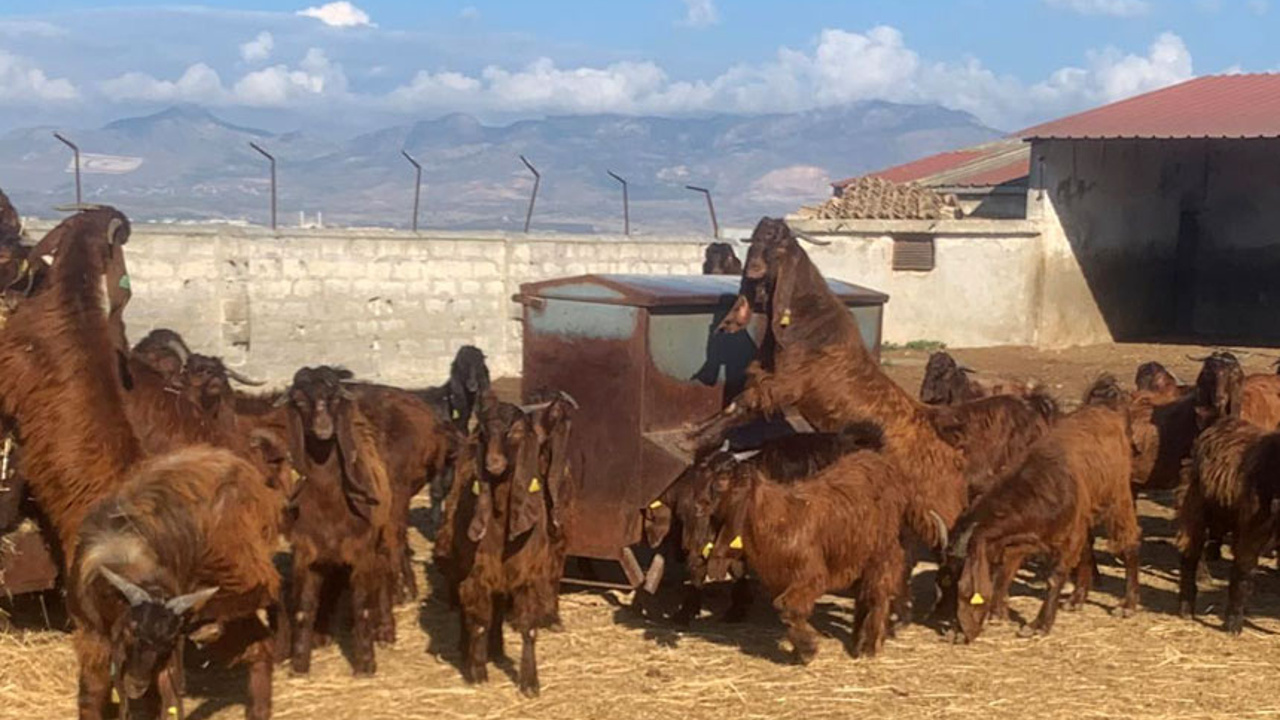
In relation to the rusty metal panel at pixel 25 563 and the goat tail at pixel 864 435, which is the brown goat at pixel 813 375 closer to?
the goat tail at pixel 864 435

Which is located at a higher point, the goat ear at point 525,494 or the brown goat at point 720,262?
the brown goat at point 720,262

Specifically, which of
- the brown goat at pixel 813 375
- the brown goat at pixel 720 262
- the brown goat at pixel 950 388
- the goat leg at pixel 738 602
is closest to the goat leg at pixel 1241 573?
the brown goat at pixel 813 375

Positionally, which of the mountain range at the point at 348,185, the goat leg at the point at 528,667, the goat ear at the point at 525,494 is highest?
the mountain range at the point at 348,185

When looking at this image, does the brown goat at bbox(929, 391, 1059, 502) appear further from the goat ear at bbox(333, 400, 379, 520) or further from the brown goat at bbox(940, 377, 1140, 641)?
the goat ear at bbox(333, 400, 379, 520)

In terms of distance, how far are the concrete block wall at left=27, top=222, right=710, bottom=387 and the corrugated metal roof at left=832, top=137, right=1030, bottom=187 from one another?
10.5 m

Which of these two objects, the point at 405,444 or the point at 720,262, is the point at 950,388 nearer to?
the point at 720,262

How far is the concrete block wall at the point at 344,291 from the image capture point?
56.4 feet

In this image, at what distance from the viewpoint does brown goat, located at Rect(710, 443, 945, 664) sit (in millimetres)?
8453

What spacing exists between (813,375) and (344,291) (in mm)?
10314

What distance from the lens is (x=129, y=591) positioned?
6207mm

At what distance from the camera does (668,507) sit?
29.3 feet

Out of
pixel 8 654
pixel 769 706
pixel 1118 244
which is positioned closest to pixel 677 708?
pixel 769 706

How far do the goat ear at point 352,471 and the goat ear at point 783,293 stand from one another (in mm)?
2852

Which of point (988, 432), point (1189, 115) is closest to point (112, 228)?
point (988, 432)
